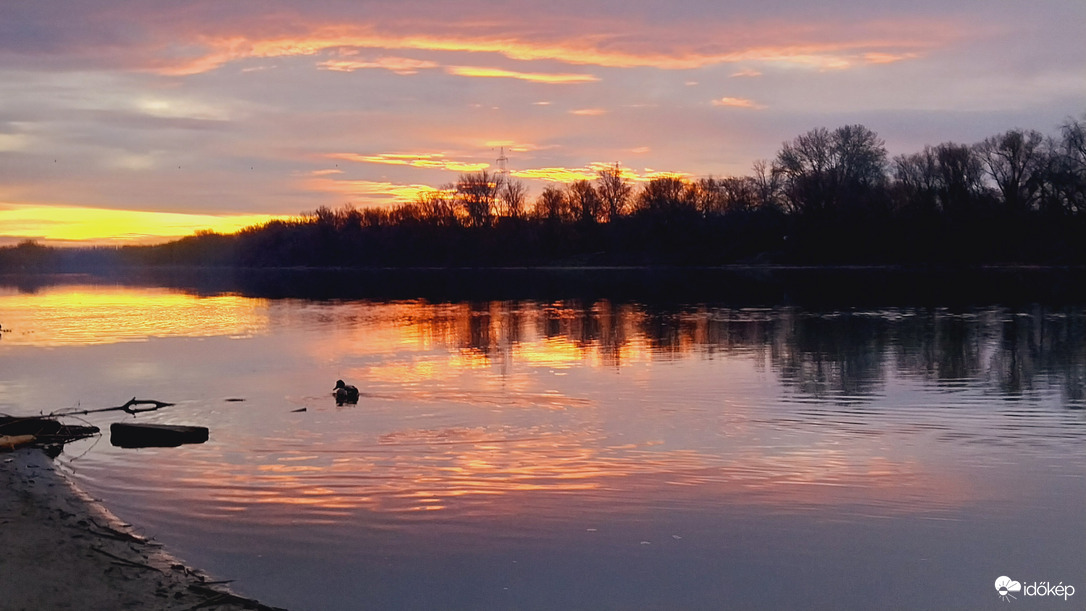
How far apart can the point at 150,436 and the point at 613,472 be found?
316 inches

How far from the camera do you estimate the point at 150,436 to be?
1677 cm

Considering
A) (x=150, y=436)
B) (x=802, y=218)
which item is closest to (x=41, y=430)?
(x=150, y=436)

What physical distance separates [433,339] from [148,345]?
9920 millimetres

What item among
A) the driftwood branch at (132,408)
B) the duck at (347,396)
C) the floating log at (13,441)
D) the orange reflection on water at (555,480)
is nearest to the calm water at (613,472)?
the orange reflection on water at (555,480)

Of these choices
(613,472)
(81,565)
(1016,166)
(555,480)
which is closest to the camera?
(81,565)

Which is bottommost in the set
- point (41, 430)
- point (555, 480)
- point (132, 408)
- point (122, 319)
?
point (555, 480)

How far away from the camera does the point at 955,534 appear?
37.6 ft

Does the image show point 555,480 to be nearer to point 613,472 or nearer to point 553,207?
point 613,472

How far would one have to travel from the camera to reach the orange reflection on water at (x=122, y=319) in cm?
3912

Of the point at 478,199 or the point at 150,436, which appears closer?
the point at 150,436

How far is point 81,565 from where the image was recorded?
9.95 metres

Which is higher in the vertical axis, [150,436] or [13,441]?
[13,441]

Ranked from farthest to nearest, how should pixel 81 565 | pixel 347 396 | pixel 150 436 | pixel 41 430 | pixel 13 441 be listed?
pixel 347 396, pixel 41 430, pixel 150 436, pixel 13 441, pixel 81 565

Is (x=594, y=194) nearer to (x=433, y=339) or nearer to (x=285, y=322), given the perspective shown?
(x=285, y=322)
